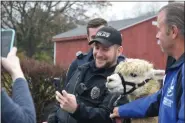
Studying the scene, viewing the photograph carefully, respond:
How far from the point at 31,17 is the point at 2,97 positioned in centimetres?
3694

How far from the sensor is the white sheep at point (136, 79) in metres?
3.03

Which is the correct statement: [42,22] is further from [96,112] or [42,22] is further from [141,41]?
[96,112]

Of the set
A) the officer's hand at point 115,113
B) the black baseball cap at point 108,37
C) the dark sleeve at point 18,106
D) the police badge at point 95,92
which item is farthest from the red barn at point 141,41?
the dark sleeve at point 18,106

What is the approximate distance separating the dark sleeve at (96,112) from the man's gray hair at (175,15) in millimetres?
945

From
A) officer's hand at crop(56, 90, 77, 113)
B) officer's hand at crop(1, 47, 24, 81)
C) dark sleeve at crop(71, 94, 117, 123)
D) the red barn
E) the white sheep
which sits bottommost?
the red barn

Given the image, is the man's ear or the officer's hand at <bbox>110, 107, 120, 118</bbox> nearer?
the man's ear

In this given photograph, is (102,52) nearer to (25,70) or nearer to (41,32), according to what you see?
(25,70)

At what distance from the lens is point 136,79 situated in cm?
310

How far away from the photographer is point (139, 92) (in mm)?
3049

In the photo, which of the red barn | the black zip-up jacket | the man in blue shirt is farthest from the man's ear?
the red barn

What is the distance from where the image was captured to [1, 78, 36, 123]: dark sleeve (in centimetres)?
200

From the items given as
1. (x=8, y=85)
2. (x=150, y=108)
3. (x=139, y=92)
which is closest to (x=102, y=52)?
(x=139, y=92)

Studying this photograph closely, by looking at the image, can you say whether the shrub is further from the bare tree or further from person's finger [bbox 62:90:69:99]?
the bare tree

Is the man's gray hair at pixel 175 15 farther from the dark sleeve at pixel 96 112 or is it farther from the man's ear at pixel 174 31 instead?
the dark sleeve at pixel 96 112
